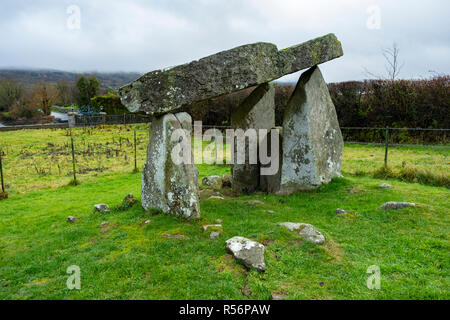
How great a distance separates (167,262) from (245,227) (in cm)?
181

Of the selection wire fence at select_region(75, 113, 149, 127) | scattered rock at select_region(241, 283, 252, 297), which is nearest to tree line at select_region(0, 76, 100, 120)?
wire fence at select_region(75, 113, 149, 127)

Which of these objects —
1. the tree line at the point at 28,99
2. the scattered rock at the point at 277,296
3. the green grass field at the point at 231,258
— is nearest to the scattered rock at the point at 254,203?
the green grass field at the point at 231,258

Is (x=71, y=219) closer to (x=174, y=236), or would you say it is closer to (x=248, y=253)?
(x=174, y=236)

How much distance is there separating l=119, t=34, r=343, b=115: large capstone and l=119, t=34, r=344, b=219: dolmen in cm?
2

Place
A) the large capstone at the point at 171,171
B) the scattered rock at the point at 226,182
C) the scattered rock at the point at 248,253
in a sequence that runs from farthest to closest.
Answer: the scattered rock at the point at 226,182, the large capstone at the point at 171,171, the scattered rock at the point at 248,253

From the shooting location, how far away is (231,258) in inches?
195

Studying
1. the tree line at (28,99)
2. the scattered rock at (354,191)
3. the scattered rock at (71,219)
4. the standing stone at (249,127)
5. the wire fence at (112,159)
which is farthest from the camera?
the tree line at (28,99)

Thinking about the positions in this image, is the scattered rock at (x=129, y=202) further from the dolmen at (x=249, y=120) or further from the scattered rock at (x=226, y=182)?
the scattered rock at (x=226, y=182)

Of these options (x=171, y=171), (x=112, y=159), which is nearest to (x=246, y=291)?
(x=171, y=171)

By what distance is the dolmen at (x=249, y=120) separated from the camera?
6660 millimetres

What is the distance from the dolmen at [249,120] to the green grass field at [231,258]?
2.00 ft

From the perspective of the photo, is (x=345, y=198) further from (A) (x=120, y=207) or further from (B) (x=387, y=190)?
(A) (x=120, y=207)

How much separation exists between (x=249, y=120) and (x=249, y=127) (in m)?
0.21

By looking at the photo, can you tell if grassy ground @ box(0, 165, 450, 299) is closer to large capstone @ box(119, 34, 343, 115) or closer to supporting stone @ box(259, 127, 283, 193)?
supporting stone @ box(259, 127, 283, 193)
